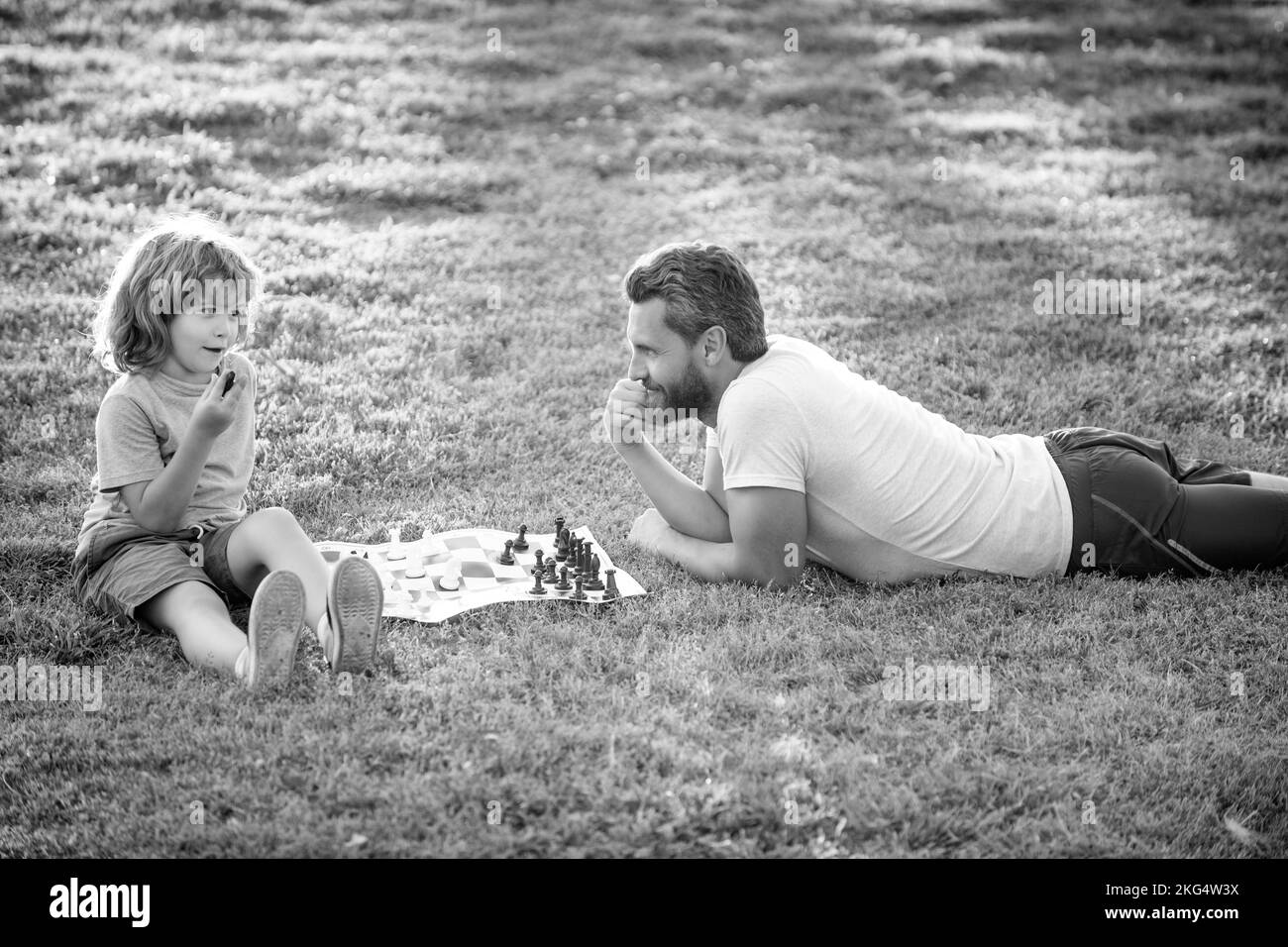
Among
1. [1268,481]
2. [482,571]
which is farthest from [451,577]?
[1268,481]

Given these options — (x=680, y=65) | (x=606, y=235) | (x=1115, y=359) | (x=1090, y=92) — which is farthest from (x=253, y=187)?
(x=1090, y=92)

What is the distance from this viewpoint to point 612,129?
11.6m

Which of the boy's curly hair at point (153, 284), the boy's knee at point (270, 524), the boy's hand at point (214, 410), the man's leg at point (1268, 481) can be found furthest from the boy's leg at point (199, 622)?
the man's leg at point (1268, 481)

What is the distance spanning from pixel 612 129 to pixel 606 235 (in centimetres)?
241

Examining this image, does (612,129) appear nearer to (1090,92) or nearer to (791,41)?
(791,41)

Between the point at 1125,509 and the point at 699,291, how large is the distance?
6.56 feet

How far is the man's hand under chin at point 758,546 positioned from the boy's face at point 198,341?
2.10m

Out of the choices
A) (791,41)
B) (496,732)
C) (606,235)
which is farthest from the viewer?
(791,41)

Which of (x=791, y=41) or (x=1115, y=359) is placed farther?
(x=791, y=41)

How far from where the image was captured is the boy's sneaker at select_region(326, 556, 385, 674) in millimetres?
4141

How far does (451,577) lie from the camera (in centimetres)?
513

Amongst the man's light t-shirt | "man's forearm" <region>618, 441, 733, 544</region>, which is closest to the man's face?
the man's light t-shirt

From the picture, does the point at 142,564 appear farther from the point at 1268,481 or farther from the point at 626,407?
the point at 1268,481

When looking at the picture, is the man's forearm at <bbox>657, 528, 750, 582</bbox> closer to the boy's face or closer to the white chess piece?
the white chess piece
